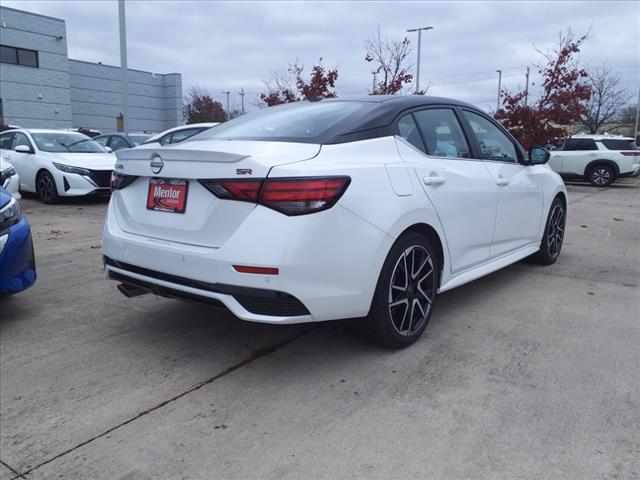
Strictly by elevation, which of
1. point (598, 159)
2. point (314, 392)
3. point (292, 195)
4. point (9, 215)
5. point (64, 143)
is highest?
point (64, 143)

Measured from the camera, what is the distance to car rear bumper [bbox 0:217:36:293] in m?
3.70

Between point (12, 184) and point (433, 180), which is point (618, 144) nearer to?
point (433, 180)

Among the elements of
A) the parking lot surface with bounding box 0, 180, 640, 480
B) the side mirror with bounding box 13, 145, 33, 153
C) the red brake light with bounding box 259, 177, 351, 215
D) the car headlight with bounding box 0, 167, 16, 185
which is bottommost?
the parking lot surface with bounding box 0, 180, 640, 480

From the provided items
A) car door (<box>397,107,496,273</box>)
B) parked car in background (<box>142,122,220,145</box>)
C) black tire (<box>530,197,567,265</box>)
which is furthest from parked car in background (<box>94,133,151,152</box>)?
car door (<box>397,107,496,273</box>)

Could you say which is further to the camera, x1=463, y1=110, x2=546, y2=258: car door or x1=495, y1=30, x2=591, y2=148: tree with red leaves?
x1=495, y1=30, x2=591, y2=148: tree with red leaves

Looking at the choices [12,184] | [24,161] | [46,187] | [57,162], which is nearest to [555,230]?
[12,184]

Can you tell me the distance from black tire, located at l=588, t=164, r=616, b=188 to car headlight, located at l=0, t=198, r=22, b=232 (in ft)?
58.0

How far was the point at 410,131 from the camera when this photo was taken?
3.62 metres

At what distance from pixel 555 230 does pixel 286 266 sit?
3985 mm

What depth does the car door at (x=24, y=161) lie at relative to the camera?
1081 cm

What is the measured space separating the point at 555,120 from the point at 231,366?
16.8 meters

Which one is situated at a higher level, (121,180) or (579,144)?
(579,144)

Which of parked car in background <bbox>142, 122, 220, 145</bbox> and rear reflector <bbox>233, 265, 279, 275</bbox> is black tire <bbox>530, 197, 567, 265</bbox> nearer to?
rear reflector <bbox>233, 265, 279, 275</bbox>

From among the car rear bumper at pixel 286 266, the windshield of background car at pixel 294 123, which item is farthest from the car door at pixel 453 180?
the car rear bumper at pixel 286 266
